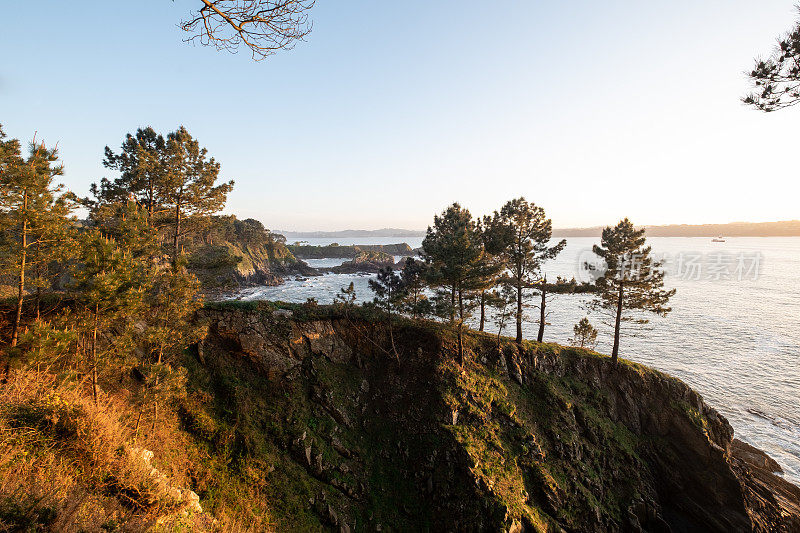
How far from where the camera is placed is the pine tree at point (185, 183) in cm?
1823

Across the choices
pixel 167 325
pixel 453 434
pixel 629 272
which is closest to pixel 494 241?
pixel 629 272

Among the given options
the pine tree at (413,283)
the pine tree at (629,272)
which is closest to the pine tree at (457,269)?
the pine tree at (413,283)

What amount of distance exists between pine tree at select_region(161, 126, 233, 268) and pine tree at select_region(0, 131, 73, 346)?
6.24 metres

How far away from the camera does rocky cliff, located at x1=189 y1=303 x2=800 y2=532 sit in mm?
15078

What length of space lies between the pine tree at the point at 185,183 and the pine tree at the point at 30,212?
6241 millimetres

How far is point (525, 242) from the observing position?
2333cm

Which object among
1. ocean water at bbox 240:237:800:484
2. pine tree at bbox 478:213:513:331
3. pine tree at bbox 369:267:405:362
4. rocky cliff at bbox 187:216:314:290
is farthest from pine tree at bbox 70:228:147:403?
rocky cliff at bbox 187:216:314:290

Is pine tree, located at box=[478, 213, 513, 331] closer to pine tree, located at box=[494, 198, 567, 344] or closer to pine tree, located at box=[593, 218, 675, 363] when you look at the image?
pine tree, located at box=[494, 198, 567, 344]

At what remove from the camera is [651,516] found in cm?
1848

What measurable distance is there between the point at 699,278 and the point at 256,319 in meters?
128

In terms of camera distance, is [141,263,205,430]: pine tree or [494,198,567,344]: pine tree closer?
[141,263,205,430]: pine tree

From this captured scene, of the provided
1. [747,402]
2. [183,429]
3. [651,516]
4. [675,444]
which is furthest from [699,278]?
[183,429]

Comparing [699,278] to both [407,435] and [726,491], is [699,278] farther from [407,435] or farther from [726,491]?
[407,435]

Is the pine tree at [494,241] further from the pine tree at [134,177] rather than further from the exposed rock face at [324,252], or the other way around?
the exposed rock face at [324,252]
